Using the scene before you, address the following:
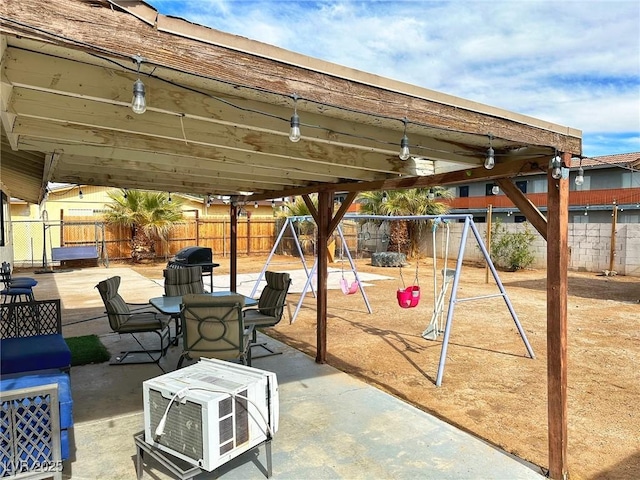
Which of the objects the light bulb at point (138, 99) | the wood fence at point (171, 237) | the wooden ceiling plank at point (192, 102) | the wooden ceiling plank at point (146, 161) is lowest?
the wood fence at point (171, 237)

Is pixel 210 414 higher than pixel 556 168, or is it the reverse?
pixel 556 168

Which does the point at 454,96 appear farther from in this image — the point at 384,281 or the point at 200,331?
the point at 384,281

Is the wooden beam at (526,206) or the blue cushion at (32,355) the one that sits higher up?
the wooden beam at (526,206)

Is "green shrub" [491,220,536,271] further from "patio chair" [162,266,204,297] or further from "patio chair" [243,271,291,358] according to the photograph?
"patio chair" [162,266,204,297]

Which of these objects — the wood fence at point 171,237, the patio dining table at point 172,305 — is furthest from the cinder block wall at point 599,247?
the patio dining table at point 172,305

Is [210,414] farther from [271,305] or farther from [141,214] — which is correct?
[141,214]

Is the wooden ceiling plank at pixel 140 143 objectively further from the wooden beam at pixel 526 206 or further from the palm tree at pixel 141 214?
the palm tree at pixel 141 214

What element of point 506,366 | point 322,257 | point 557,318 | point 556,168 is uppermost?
point 556,168

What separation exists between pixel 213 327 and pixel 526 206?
267 centimetres

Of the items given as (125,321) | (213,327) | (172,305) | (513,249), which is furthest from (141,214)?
(513,249)

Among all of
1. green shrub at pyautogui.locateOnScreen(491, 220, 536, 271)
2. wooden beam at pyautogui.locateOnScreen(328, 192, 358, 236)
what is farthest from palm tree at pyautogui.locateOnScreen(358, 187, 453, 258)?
wooden beam at pyautogui.locateOnScreen(328, 192, 358, 236)

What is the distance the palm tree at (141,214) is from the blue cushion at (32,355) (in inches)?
480

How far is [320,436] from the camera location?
9.88 ft

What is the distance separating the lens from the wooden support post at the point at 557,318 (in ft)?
8.56
